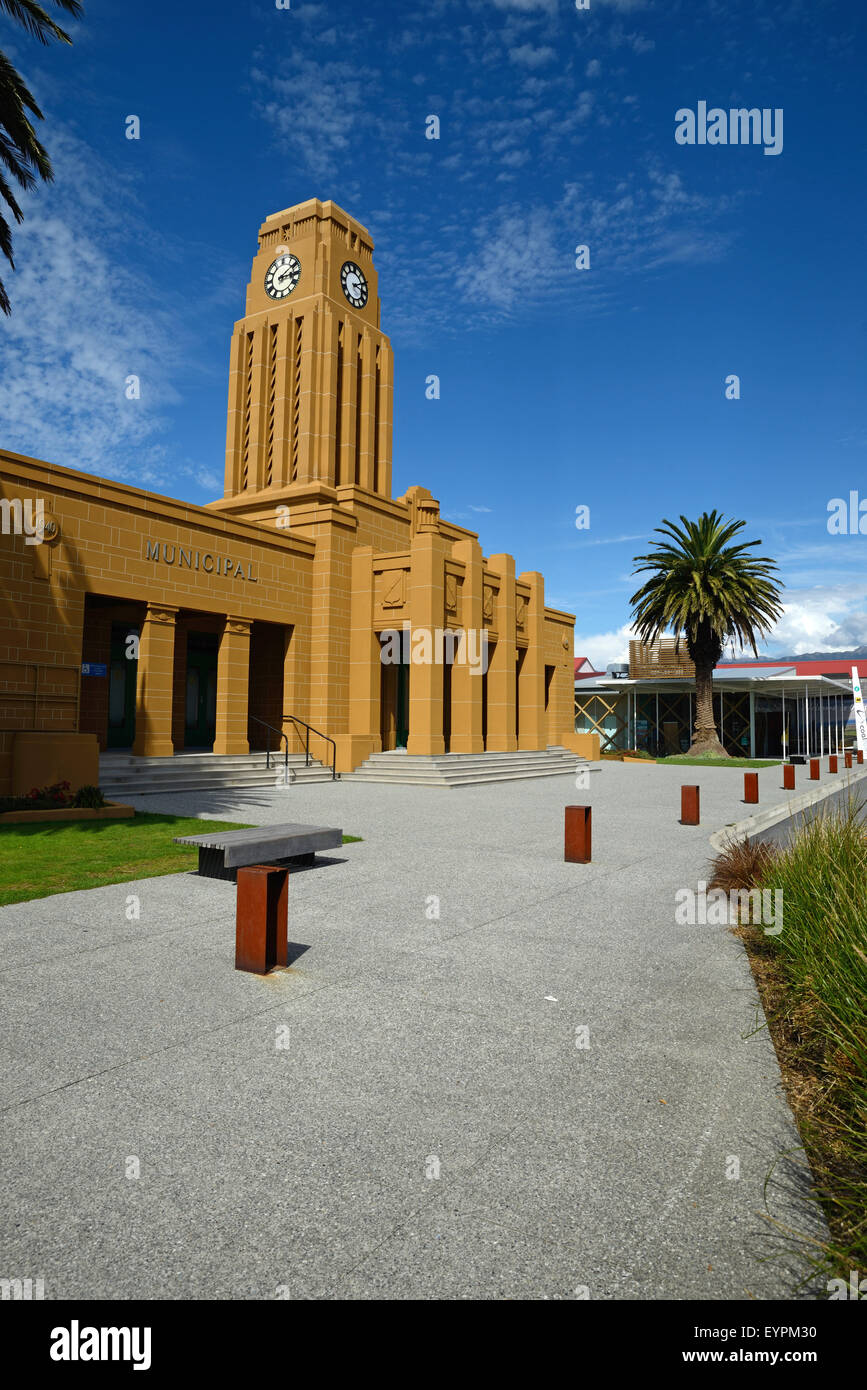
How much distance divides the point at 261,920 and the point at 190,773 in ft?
49.4

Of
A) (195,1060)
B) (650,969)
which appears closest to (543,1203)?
(195,1060)

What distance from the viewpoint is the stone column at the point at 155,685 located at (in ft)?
66.2

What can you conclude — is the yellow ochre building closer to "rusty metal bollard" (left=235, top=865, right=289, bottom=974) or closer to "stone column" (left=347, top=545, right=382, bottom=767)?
"stone column" (left=347, top=545, right=382, bottom=767)

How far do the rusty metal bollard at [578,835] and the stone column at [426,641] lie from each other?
1557cm

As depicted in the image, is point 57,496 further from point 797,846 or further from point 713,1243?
point 713,1243

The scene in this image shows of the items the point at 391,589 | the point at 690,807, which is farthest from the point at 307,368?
the point at 690,807

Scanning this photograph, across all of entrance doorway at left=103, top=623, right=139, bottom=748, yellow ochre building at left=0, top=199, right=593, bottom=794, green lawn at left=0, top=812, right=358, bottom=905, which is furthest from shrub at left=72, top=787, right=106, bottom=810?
entrance doorway at left=103, top=623, right=139, bottom=748

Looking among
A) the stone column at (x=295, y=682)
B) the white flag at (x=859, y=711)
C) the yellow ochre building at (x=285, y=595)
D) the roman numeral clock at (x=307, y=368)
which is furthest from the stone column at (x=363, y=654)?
the white flag at (x=859, y=711)

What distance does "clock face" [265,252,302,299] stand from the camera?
33.9 metres

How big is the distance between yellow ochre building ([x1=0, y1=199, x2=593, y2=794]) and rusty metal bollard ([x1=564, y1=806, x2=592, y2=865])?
997 cm

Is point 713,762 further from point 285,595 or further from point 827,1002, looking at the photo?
point 827,1002

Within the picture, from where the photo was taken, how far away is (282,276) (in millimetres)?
34219

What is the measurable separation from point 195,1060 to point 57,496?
17792mm
